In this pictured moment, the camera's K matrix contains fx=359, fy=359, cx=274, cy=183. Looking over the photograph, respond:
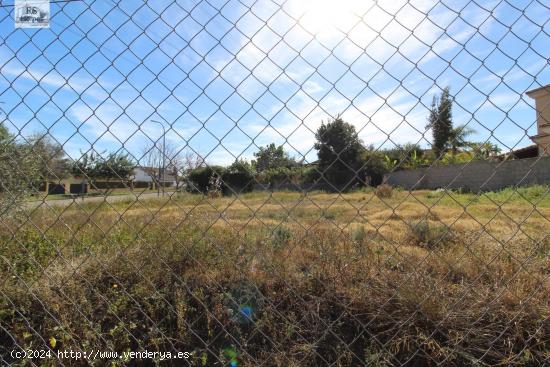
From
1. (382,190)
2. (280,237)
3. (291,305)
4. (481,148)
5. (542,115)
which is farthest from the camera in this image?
(382,190)

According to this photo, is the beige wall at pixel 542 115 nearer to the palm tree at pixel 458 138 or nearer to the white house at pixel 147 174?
the palm tree at pixel 458 138

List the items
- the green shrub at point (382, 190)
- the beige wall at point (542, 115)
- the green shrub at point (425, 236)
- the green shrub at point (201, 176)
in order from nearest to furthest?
the beige wall at point (542, 115), the green shrub at point (201, 176), the green shrub at point (382, 190), the green shrub at point (425, 236)

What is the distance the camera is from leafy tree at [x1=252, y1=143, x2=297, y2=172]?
3.98 feet

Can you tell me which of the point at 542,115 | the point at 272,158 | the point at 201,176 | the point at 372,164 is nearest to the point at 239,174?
the point at 272,158

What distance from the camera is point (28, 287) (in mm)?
1707

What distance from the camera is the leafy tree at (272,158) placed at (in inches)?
47.8

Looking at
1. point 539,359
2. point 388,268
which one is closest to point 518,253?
point 388,268

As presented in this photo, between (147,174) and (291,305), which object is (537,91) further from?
(147,174)

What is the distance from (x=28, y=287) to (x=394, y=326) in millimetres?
1692

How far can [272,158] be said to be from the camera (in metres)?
1.27

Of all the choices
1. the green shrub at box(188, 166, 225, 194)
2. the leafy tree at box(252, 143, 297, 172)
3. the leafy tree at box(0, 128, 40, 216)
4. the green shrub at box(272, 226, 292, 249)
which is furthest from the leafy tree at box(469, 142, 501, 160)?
the leafy tree at box(0, 128, 40, 216)

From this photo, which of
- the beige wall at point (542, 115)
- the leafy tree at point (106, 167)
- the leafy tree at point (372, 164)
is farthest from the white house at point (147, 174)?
the beige wall at point (542, 115)

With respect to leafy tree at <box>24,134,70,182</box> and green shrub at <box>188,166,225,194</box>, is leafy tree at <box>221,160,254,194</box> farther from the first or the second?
leafy tree at <box>24,134,70,182</box>

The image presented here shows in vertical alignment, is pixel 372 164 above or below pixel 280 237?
above
